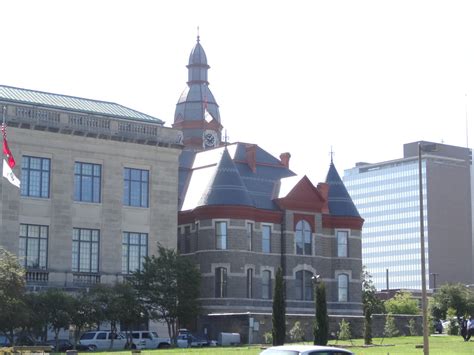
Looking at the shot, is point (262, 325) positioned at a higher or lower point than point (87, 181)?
lower

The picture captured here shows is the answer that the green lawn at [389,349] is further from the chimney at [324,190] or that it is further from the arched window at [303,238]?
the chimney at [324,190]

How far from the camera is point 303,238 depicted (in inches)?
3292

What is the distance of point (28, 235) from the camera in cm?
6981

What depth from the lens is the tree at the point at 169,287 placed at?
70.1 metres

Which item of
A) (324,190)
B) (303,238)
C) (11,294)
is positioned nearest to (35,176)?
(11,294)

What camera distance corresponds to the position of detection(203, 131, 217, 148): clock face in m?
111

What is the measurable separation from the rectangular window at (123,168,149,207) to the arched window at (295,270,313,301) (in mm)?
15213

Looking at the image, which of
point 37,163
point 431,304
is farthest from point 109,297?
point 431,304

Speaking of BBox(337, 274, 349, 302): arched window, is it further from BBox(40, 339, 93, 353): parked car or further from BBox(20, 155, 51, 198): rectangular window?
BBox(20, 155, 51, 198): rectangular window

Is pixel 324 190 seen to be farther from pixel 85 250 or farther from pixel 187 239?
pixel 85 250

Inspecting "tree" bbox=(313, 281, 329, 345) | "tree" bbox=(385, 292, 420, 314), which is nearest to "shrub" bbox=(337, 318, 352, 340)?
"tree" bbox=(313, 281, 329, 345)

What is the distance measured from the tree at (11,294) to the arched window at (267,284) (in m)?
26.5

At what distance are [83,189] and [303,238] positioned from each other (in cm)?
2015

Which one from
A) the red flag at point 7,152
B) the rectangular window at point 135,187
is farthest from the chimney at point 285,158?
the red flag at point 7,152
